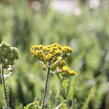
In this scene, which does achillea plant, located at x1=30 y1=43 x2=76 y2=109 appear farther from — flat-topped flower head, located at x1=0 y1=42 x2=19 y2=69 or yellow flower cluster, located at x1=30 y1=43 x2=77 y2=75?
flat-topped flower head, located at x1=0 y1=42 x2=19 y2=69

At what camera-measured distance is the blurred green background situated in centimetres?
257

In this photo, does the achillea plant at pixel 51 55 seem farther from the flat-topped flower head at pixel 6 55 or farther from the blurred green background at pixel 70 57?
the blurred green background at pixel 70 57

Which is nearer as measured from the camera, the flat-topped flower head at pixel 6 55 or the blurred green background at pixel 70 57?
the flat-topped flower head at pixel 6 55

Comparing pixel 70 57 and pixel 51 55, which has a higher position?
pixel 51 55

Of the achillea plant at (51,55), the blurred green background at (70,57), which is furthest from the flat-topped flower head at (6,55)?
the blurred green background at (70,57)

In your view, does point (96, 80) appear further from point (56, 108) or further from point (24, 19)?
point (24, 19)

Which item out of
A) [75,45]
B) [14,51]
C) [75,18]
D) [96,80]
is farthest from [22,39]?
[14,51]

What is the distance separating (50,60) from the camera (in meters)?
1.44

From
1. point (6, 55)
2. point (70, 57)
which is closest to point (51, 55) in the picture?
point (6, 55)

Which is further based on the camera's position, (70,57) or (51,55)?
(70,57)

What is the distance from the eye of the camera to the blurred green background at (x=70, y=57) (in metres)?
2.57

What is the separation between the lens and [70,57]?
3.78m

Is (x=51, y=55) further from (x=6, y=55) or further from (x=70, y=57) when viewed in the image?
(x=70, y=57)

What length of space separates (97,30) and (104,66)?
131cm
